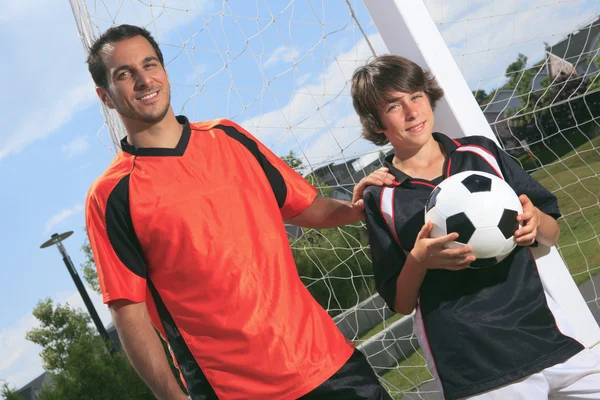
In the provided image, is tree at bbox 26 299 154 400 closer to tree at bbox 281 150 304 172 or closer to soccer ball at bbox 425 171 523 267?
tree at bbox 281 150 304 172

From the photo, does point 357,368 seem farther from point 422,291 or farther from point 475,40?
point 475,40

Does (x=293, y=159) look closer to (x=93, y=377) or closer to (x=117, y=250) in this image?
(x=117, y=250)

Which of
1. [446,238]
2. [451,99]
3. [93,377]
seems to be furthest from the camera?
[93,377]

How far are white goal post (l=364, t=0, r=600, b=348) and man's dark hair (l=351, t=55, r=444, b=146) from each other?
39 cm

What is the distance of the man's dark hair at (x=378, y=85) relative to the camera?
7.41 ft

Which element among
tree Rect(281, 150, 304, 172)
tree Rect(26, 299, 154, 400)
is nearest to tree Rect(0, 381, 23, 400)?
tree Rect(26, 299, 154, 400)

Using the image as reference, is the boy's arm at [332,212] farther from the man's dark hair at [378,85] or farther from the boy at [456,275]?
the man's dark hair at [378,85]

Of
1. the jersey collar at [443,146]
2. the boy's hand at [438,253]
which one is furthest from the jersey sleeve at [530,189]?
the boy's hand at [438,253]

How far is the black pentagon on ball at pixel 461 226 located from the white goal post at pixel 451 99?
2.94 ft

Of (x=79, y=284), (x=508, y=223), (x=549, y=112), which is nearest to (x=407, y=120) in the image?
(x=508, y=223)

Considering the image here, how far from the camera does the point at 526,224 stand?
1.97 meters

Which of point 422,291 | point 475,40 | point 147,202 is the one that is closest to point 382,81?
point 422,291

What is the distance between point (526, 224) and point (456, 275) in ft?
0.89

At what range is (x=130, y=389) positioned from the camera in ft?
19.5
